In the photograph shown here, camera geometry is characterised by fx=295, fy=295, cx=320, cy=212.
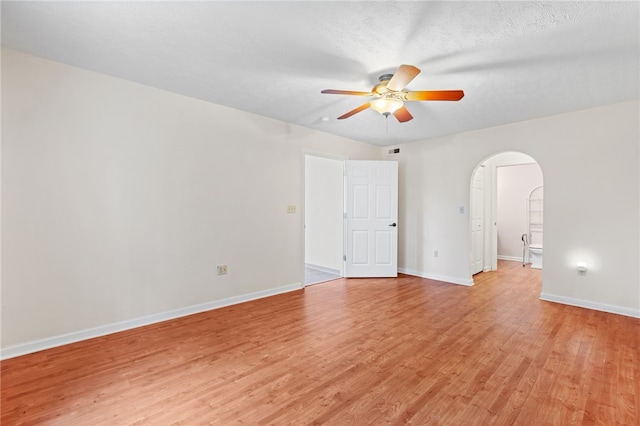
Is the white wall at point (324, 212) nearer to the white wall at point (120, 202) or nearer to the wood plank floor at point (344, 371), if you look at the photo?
the white wall at point (120, 202)

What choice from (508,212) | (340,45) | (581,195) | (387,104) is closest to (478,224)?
(581,195)

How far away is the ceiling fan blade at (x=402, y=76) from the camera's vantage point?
2074 millimetres

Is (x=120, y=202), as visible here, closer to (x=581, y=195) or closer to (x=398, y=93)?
(x=398, y=93)

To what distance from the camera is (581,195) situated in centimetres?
377

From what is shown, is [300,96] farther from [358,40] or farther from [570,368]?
[570,368]

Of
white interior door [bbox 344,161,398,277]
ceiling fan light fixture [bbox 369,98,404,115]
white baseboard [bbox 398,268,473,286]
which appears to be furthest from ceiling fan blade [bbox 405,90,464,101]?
white baseboard [bbox 398,268,473,286]

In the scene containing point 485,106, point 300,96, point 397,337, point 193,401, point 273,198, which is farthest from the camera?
point 273,198

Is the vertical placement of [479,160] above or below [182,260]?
above

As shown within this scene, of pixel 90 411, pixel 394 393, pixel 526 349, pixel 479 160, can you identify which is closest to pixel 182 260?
pixel 90 411

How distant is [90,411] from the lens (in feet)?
5.99

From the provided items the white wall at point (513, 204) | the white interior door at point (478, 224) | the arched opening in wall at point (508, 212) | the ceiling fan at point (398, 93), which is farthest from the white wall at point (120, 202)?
the white wall at point (513, 204)

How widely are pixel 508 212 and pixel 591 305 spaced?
4.00 metres

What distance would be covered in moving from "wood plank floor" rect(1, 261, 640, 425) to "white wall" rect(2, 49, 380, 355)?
37cm

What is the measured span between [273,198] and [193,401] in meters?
2.75
